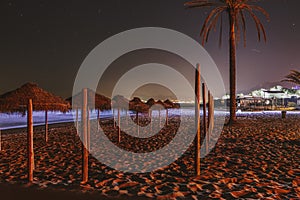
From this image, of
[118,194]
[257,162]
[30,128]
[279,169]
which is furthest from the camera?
[257,162]

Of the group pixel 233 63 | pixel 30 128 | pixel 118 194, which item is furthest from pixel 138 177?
pixel 233 63

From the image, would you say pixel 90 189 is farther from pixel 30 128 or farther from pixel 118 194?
pixel 30 128

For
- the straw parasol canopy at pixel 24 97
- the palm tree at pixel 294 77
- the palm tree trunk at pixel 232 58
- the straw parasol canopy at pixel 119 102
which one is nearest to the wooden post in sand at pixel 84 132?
the straw parasol canopy at pixel 24 97

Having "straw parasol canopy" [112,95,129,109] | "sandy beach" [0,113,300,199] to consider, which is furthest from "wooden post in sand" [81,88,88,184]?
"straw parasol canopy" [112,95,129,109]

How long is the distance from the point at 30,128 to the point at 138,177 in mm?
2587

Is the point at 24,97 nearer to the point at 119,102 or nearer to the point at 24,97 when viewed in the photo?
the point at 24,97

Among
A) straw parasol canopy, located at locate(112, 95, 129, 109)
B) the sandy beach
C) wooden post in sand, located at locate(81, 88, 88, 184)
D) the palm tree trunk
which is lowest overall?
the sandy beach

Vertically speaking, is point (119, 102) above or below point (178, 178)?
above

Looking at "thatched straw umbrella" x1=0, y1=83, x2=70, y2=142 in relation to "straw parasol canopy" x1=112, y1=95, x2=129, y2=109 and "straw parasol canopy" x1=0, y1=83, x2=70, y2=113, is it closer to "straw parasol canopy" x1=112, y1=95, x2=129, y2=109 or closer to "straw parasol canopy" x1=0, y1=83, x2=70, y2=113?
"straw parasol canopy" x1=0, y1=83, x2=70, y2=113

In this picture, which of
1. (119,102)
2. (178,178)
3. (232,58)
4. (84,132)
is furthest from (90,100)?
(232,58)

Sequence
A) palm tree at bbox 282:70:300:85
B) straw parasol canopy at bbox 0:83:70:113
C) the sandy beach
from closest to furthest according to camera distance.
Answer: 1. the sandy beach
2. straw parasol canopy at bbox 0:83:70:113
3. palm tree at bbox 282:70:300:85

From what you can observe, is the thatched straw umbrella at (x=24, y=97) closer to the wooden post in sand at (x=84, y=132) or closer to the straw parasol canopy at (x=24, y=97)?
the straw parasol canopy at (x=24, y=97)

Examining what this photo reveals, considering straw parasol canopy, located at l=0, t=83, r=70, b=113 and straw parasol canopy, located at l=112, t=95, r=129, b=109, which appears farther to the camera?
straw parasol canopy, located at l=112, t=95, r=129, b=109

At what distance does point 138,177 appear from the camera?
17.7ft
